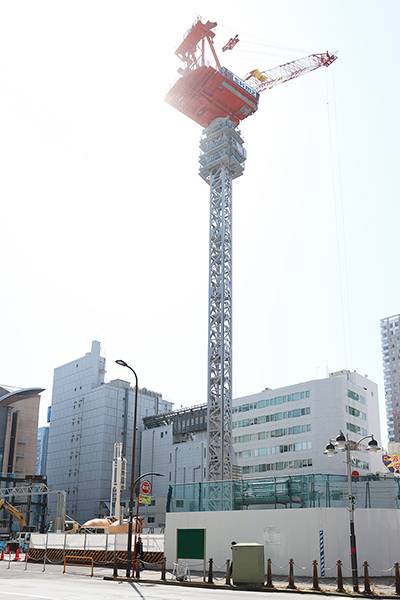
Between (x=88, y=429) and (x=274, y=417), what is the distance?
52.4m

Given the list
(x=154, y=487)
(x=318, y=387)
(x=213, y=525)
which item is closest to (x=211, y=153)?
(x=318, y=387)

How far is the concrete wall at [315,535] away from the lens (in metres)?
28.1

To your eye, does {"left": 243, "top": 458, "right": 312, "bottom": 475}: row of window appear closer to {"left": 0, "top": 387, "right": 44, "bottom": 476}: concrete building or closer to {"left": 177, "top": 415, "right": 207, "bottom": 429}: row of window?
{"left": 177, "top": 415, "right": 207, "bottom": 429}: row of window

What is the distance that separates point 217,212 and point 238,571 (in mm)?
60542

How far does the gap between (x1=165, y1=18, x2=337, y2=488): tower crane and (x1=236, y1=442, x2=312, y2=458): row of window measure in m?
20.0

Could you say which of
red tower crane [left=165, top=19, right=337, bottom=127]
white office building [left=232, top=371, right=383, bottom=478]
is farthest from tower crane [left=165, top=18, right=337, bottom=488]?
white office building [left=232, top=371, right=383, bottom=478]

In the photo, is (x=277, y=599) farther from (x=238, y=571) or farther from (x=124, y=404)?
(x=124, y=404)

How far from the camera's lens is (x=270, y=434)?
298ft

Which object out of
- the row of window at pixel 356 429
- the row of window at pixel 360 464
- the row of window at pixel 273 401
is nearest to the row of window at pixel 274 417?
the row of window at pixel 273 401

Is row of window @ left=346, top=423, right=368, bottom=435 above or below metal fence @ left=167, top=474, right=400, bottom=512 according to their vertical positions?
above

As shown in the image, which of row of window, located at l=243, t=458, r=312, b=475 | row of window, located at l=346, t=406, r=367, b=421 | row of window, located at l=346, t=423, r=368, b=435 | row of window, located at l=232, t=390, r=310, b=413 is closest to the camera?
row of window, located at l=346, t=423, r=368, b=435

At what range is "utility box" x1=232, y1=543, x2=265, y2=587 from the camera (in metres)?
24.4

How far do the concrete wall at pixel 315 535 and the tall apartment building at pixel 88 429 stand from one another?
88.9 m

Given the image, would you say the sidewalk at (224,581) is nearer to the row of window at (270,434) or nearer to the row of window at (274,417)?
the row of window at (270,434)
